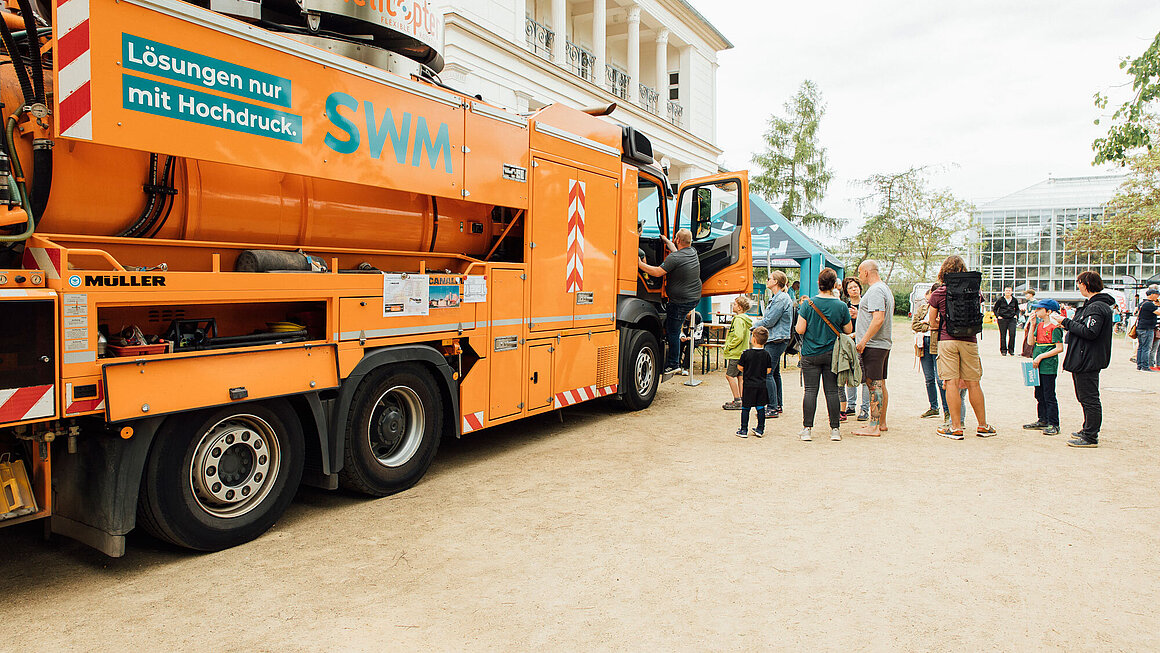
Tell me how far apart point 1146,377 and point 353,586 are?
50.1ft

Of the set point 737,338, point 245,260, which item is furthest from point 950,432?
point 245,260

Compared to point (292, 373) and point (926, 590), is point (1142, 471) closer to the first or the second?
point (926, 590)

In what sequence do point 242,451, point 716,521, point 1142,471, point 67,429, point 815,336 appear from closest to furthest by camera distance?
point 67,429, point 242,451, point 716,521, point 1142,471, point 815,336

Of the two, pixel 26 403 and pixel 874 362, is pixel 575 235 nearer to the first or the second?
pixel 874 362

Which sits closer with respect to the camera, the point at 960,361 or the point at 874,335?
the point at 960,361

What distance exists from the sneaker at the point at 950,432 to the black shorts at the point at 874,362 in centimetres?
89

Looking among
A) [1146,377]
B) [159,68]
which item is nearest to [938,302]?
[159,68]

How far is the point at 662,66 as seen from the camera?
26062 mm

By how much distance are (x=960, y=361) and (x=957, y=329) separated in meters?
0.33

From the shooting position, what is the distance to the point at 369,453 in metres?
5.07

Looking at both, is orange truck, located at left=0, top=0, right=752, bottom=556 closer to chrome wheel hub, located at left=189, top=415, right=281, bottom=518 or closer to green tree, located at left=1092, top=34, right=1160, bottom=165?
chrome wheel hub, located at left=189, top=415, right=281, bottom=518

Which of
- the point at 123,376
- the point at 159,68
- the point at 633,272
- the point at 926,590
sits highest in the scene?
the point at 159,68

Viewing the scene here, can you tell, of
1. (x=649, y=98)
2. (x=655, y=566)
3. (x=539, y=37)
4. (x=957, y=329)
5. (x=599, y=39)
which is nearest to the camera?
(x=655, y=566)

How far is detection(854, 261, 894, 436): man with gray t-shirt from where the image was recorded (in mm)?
7363
